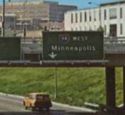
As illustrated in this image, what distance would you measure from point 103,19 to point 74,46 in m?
132

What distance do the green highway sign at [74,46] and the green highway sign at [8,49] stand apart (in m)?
2.16

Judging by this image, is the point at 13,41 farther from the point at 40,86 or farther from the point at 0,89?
the point at 0,89

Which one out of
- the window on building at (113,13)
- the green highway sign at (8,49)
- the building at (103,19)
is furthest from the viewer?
the window on building at (113,13)

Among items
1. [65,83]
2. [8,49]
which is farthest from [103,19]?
[8,49]

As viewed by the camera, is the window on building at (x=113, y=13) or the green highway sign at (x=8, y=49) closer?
the green highway sign at (x=8, y=49)

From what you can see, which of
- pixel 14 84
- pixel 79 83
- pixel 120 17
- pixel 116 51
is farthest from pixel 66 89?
pixel 120 17

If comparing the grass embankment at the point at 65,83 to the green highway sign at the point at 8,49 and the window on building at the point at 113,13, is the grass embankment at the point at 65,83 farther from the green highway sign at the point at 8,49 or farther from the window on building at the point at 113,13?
the window on building at the point at 113,13

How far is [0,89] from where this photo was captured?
10269 centimetres

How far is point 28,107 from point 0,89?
120ft

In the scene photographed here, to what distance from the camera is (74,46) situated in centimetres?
4141

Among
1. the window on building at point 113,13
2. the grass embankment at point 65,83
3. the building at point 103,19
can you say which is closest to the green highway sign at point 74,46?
the grass embankment at point 65,83

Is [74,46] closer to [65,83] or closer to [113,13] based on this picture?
[65,83]

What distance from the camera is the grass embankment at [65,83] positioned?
262 ft

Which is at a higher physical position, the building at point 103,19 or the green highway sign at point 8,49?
the building at point 103,19
